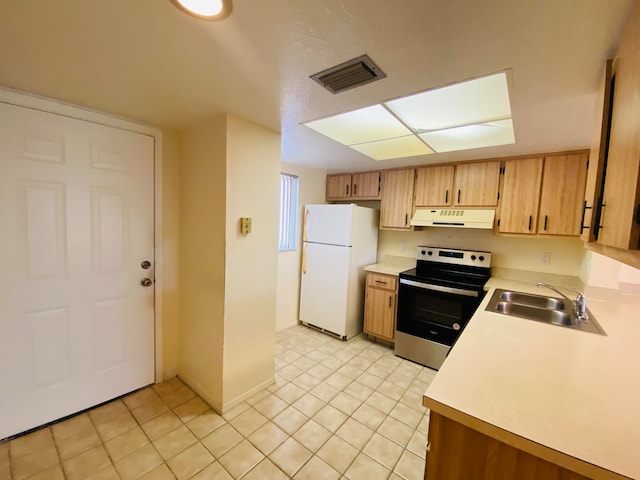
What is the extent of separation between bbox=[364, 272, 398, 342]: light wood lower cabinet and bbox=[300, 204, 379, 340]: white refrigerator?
6.6 inches

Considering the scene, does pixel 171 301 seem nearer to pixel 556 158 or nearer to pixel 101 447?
pixel 101 447

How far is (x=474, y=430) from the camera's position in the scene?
0.86m

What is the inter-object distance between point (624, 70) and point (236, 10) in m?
1.30

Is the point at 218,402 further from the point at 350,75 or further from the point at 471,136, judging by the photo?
the point at 471,136

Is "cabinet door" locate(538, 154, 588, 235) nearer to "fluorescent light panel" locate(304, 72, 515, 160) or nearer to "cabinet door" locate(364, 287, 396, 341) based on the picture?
"fluorescent light panel" locate(304, 72, 515, 160)

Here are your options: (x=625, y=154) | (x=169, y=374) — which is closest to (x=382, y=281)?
(x=169, y=374)

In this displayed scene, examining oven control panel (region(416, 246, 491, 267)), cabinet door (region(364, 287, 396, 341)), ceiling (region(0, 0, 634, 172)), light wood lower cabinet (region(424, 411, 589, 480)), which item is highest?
ceiling (region(0, 0, 634, 172))

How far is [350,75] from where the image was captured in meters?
1.26

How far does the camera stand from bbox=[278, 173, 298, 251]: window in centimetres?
337

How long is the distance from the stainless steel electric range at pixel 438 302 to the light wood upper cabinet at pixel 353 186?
3.62ft

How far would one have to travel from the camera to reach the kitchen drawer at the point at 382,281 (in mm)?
3047

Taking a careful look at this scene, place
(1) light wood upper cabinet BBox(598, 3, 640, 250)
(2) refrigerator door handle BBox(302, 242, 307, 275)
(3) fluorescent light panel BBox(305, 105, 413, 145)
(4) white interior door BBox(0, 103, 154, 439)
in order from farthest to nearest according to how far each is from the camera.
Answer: (2) refrigerator door handle BBox(302, 242, 307, 275) → (3) fluorescent light panel BBox(305, 105, 413, 145) → (4) white interior door BBox(0, 103, 154, 439) → (1) light wood upper cabinet BBox(598, 3, 640, 250)

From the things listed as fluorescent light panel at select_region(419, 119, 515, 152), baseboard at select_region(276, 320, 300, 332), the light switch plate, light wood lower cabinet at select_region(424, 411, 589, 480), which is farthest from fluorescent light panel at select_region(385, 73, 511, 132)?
baseboard at select_region(276, 320, 300, 332)

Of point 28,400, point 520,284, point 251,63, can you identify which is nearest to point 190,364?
point 28,400
